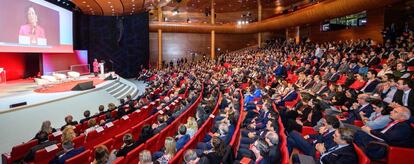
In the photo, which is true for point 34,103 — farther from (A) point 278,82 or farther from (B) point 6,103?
(A) point 278,82

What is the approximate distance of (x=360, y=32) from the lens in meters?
14.6

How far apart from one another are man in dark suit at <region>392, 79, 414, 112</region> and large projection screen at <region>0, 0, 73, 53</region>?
421 inches

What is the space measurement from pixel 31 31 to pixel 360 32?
15.7 meters

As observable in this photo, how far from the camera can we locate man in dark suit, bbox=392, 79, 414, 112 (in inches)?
165

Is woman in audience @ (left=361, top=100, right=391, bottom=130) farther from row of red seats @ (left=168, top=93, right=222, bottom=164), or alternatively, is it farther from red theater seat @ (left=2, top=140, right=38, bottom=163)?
red theater seat @ (left=2, top=140, right=38, bottom=163)

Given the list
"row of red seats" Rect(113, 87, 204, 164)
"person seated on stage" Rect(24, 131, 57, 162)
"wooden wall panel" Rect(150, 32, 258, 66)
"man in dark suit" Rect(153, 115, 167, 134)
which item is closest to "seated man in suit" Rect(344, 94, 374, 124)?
"row of red seats" Rect(113, 87, 204, 164)

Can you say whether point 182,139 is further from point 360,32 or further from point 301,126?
point 360,32

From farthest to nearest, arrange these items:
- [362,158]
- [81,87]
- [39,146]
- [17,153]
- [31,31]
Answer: [31,31], [81,87], [17,153], [39,146], [362,158]

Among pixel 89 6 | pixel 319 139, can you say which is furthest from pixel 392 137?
pixel 89 6

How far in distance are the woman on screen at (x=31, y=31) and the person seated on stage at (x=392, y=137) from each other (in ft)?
35.8

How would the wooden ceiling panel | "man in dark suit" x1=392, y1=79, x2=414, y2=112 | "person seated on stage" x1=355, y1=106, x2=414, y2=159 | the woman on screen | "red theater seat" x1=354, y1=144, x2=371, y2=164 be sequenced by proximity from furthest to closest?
the wooden ceiling panel < the woman on screen < "man in dark suit" x1=392, y1=79, x2=414, y2=112 < "person seated on stage" x1=355, y1=106, x2=414, y2=159 < "red theater seat" x1=354, y1=144, x2=371, y2=164

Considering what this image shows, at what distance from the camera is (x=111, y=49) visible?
17656 millimetres

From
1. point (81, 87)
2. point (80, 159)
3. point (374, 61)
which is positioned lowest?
point (80, 159)

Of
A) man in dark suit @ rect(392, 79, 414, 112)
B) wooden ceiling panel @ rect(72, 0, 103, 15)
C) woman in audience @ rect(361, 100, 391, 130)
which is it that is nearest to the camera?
woman in audience @ rect(361, 100, 391, 130)
